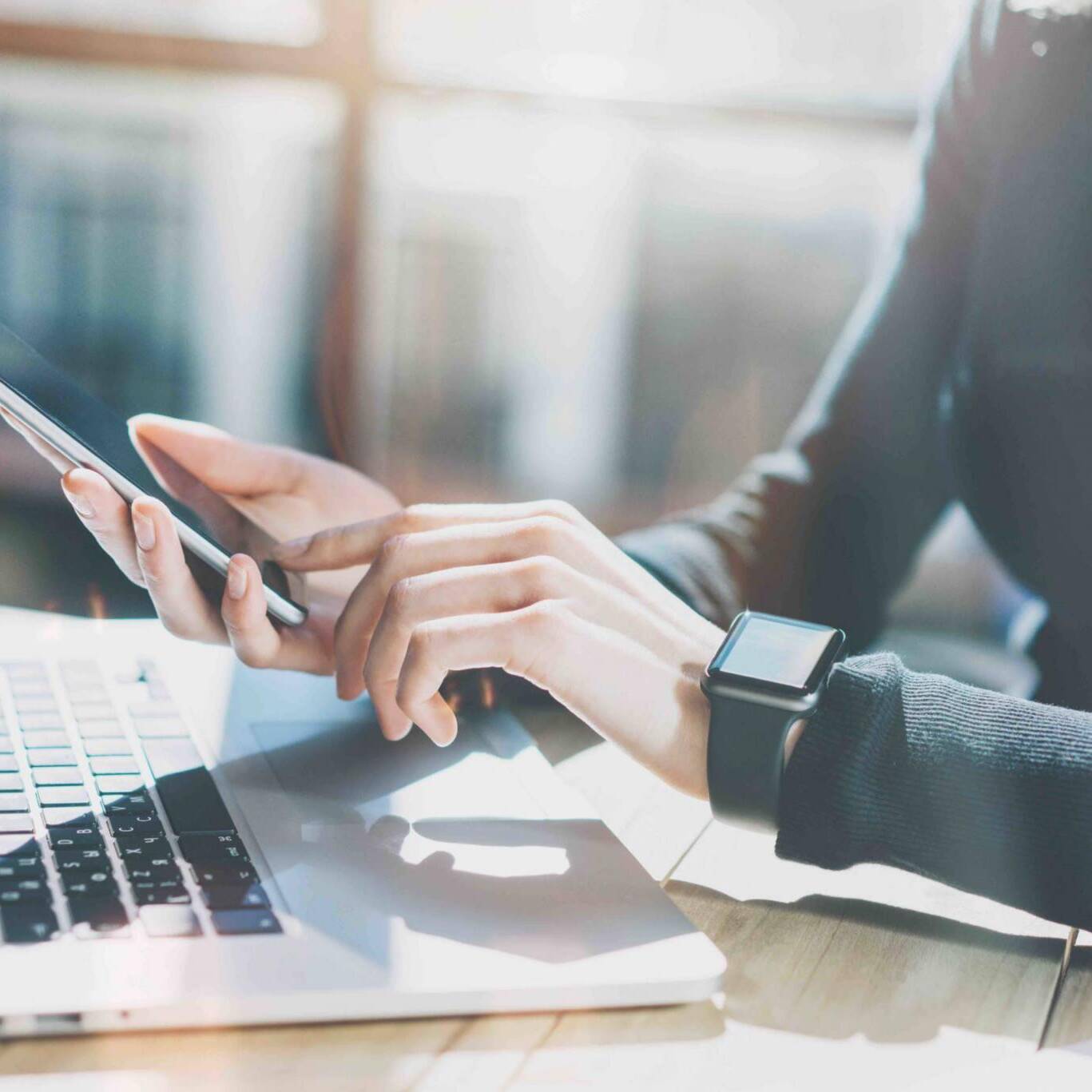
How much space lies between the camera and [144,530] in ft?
1.76

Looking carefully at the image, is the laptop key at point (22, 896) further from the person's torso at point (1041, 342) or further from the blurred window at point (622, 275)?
the blurred window at point (622, 275)

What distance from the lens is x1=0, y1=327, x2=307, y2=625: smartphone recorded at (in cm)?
49

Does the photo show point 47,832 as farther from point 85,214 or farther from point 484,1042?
point 85,214

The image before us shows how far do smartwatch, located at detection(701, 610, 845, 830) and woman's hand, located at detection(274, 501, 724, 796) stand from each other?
0.02 m

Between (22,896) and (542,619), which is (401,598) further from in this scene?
(22,896)

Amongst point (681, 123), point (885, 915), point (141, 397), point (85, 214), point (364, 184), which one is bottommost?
point (141, 397)

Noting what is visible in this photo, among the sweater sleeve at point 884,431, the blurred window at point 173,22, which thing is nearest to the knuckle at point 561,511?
the sweater sleeve at point 884,431

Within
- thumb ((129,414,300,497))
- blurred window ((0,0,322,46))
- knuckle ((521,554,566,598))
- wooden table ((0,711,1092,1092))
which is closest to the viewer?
wooden table ((0,711,1092,1092))

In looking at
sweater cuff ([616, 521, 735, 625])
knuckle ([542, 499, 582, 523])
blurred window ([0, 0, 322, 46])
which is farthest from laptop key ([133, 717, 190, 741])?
blurred window ([0, 0, 322, 46])

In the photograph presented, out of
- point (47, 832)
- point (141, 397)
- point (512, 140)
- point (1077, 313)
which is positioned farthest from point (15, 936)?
point (141, 397)

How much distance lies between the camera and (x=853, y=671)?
1.64 feet

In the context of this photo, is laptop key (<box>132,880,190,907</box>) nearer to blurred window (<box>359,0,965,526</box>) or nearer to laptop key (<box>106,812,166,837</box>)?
laptop key (<box>106,812,166,837</box>)

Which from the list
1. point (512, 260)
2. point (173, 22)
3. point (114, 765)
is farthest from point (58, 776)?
point (512, 260)

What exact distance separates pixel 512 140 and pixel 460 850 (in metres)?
5.10
